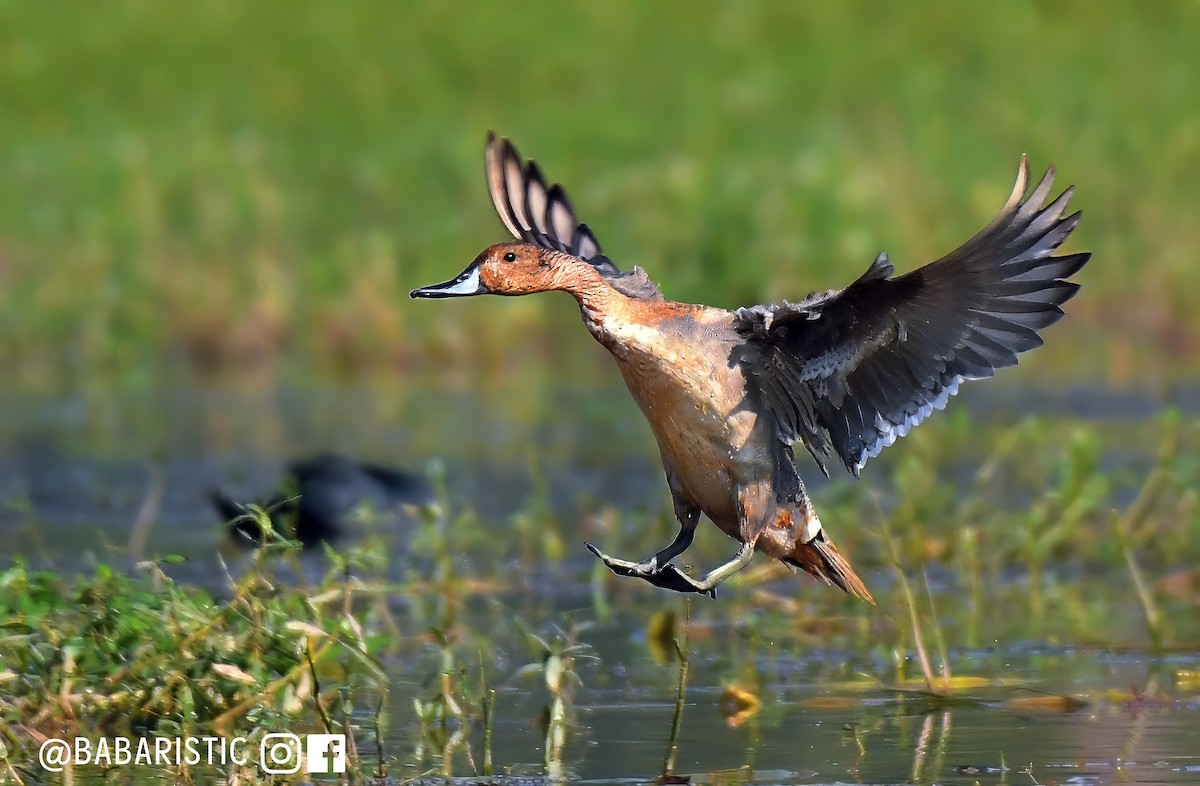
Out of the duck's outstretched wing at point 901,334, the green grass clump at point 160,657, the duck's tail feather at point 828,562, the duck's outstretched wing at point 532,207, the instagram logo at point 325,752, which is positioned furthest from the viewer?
the duck's outstretched wing at point 532,207

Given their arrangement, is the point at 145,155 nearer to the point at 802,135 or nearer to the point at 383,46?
the point at 383,46

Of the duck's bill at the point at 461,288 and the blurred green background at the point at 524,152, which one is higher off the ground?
the blurred green background at the point at 524,152

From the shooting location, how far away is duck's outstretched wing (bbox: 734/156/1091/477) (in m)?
5.93

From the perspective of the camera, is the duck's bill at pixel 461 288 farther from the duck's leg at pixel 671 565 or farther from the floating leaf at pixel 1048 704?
the floating leaf at pixel 1048 704

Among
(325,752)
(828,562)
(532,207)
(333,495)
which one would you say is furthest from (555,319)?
(325,752)

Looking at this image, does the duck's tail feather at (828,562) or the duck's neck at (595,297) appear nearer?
the duck's neck at (595,297)

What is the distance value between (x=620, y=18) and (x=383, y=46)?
2513mm

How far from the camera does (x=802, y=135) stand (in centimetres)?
1848

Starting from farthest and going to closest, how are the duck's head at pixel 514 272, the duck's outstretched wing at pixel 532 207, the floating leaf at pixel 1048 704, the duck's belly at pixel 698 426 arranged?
the duck's outstretched wing at pixel 532 207, the floating leaf at pixel 1048 704, the duck's head at pixel 514 272, the duck's belly at pixel 698 426

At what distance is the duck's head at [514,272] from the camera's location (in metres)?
6.22

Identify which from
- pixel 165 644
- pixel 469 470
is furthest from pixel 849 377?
pixel 469 470

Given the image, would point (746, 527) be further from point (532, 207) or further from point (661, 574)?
point (532, 207)

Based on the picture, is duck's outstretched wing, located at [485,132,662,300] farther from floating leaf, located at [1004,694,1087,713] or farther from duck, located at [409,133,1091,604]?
floating leaf, located at [1004,694,1087,713]

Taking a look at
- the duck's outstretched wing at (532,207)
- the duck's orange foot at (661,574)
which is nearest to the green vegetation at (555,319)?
the duck's orange foot at (661,574)
